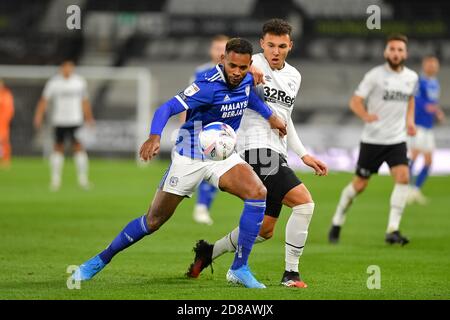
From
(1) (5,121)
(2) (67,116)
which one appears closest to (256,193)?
(2) (67,116)

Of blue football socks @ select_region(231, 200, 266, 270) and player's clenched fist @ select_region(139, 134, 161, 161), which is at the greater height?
player's clenched fist @ select_region(139, 134, 161, 161)

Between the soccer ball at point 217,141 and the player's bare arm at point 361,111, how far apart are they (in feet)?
13.2

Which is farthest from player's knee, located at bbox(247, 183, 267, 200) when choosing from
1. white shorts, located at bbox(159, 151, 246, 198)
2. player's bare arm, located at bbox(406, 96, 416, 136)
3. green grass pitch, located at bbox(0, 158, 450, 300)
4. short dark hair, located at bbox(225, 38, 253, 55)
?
player's bare arm, located at bbox(406, 96, 416, 136)

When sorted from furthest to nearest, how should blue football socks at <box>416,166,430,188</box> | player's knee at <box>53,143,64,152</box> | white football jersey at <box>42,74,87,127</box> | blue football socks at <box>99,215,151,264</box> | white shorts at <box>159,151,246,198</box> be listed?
white football jersey at <box>42,74,87,127</box> < player's knee at <box>53,143,64,152</box> < blue football socks at <box>416,166,430,188</box> < blue football socks at <box>99,215,151,264</box> < white shorts at <box>159,151,246,198</box>

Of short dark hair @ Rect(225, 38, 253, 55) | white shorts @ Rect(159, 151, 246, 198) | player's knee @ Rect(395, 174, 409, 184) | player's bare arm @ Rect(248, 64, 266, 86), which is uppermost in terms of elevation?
short dark hair @ Rect(225, 38, 253, 55)

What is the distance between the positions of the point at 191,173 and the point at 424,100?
10641mm

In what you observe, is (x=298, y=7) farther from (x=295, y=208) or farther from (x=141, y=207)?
(x=295, y=208)

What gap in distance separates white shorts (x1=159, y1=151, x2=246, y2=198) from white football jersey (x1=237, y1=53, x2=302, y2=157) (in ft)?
1.85

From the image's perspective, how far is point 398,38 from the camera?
1200 centimetres

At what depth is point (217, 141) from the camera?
8.03 m

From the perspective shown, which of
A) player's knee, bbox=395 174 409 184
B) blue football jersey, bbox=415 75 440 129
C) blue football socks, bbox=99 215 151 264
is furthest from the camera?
blue football jersey, bbox=415 75 440 129

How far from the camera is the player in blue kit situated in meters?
7.97

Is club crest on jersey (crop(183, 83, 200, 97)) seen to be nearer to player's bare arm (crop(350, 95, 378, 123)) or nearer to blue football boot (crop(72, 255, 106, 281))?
blue football boot (crop(72, 255, 106, 281))

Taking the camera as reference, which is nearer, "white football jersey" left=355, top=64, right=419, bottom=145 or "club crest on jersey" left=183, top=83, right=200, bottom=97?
"club crest on jersey" left=183, top=83, right=200, bottom=97
